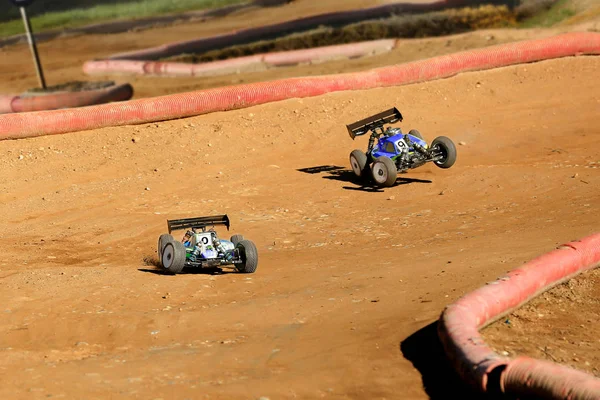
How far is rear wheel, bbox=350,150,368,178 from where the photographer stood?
49.8ft

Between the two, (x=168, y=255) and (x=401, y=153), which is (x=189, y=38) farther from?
(x=168, y=255)

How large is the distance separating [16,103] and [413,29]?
1204 cm

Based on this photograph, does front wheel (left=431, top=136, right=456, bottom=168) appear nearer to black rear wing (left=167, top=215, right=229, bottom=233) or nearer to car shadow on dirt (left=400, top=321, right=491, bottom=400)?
black rear wing (left=167, top=215, right=229, bottom=233)

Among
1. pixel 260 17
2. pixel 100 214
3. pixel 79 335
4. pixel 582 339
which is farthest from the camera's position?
pixel 260 17

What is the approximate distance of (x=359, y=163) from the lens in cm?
1520

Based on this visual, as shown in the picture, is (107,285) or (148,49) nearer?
(107,285)

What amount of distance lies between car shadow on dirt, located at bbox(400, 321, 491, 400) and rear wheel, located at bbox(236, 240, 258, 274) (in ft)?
9.58

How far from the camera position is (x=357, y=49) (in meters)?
26.9

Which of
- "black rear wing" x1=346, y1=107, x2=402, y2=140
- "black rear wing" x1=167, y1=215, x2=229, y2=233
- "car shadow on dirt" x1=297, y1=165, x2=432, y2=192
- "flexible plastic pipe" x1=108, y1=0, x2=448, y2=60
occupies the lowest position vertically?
"car shadow on dirt" x1=297, y1=165, x2=432, y2=192

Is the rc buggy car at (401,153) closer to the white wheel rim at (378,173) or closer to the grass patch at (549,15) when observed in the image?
the white wheel rim at (378,173)

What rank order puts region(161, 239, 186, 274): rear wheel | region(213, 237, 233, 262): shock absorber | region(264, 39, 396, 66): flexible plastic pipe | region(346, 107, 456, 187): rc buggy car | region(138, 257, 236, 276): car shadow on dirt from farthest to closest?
region(264, 39, 396, 66): flexible plastic pipe < region(346, 107, 456, 187): rc buggy car < region(138, 257, 236, 276): car shadow on dirt < region(213, 237, 233, 262): shock absorber < region(161, 239, 186, 274): rear wheel

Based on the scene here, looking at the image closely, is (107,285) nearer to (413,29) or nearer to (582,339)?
(582,339)

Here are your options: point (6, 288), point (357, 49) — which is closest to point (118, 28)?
point (357, 49)

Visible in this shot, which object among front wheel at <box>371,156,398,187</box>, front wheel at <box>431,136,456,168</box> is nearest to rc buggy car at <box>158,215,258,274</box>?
front wheel at <box>371,156,398,187</box>
